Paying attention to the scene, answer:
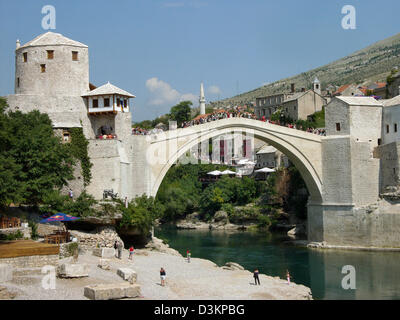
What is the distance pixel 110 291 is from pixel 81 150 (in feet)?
48.5

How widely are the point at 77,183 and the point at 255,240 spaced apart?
1820 cm

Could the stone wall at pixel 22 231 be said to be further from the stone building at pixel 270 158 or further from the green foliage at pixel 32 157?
the stone building at pixel 270 158

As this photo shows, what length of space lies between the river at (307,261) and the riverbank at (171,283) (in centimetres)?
356

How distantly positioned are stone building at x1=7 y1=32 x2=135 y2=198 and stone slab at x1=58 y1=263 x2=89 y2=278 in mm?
10895

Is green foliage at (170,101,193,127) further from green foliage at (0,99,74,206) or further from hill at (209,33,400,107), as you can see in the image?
green foliage at (0,99,74,206)

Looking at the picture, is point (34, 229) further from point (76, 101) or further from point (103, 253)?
point (76, 101)

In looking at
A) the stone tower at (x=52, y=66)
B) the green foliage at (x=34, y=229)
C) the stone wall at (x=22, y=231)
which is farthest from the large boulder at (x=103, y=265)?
the stone tower at (x=52, y=66)

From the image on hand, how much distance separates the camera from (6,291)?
1750cm

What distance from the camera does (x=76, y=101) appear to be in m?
32.7

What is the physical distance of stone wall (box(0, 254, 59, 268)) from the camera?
2036 centimetres

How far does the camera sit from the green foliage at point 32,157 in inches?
1036

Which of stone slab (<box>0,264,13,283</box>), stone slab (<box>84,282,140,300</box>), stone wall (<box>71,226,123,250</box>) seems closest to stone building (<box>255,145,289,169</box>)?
stone wall (<box>71,226,123,250</box>)

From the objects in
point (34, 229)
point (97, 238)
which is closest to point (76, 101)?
point (97, 238)
